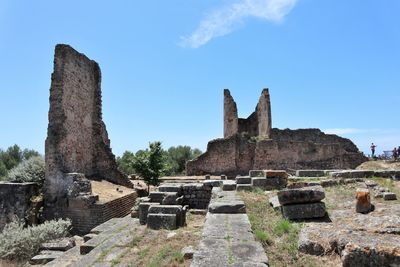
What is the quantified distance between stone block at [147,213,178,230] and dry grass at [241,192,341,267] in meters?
1.64

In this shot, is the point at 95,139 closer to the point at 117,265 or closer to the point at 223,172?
the point at 223,172

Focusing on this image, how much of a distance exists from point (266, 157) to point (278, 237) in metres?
18.8

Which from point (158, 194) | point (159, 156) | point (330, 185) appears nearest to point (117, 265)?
point (158, 194)

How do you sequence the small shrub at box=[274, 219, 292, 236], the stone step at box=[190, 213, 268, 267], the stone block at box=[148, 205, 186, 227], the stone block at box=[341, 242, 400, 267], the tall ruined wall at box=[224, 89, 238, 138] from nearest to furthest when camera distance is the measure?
the stone block at box=[341, 242, 400, 267], the stone step at box=[190, 213, 268, 267], the small shrub at box=[274, 219, 292, 236], the stone block at box=[148, 205, 186, 227], the tall ruined wall at box=[224, 89, 238, 138]

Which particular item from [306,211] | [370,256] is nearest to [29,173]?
[306,211]

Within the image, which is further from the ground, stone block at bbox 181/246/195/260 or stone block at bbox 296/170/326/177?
stone block at bbox 296/170/326/177

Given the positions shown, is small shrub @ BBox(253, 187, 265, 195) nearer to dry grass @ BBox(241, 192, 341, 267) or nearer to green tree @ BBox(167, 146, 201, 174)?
dry grass @ BBox(241, 192, 341, 267)

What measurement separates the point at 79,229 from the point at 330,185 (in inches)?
324

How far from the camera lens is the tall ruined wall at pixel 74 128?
1285 cm

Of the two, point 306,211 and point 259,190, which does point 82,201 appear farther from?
point 306,211

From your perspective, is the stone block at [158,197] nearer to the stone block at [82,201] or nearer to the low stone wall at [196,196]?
the low stone wall at [196,196]

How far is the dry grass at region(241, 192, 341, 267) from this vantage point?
4020mm

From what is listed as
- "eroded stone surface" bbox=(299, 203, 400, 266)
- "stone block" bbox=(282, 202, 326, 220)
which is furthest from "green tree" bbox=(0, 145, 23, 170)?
"eroded stone surface" bbox=(299, 203, 400, 266)

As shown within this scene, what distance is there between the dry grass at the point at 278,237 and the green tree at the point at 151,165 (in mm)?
12874
